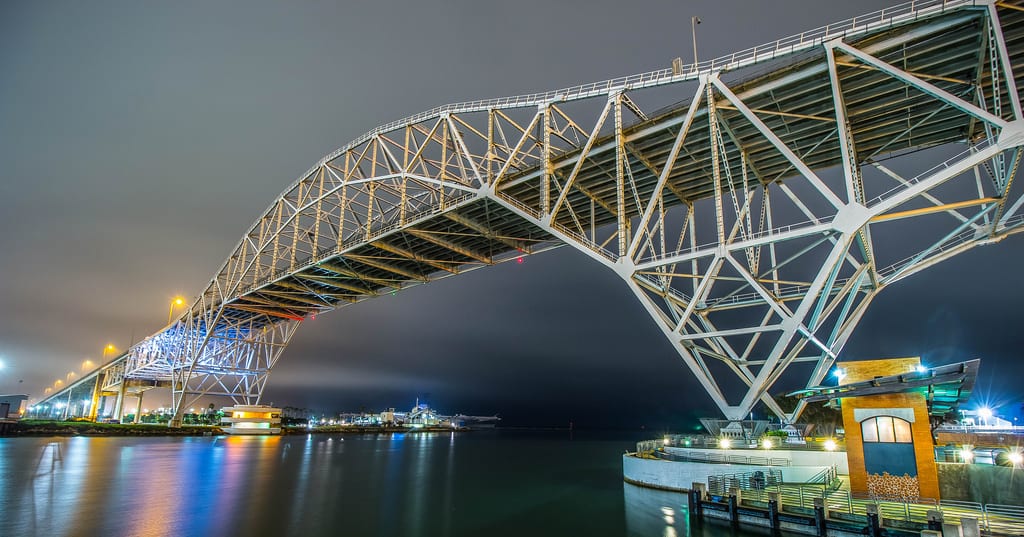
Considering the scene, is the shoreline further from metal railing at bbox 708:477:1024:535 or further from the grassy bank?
metal railing at bbox 708:477:1024:535

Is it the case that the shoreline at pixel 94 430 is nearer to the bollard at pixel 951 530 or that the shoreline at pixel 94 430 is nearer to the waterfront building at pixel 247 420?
the waterfront building at pixel 247 420

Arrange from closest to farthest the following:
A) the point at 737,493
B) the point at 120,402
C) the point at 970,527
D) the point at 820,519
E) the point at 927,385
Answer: the point at 970,527 < the point at 927,385 < the point at 820,519 < the point at 737,493 < the point at 120,402

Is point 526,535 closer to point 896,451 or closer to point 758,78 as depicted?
point 896,451

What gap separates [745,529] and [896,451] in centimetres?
602

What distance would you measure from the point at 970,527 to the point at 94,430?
98.9 metres

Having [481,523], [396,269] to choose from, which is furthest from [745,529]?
[396,269]

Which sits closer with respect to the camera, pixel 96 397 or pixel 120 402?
pixel 120 402

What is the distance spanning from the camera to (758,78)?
76.5ft

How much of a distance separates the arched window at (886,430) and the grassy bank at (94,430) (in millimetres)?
93590

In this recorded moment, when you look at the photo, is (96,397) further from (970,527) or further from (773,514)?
(970,527)

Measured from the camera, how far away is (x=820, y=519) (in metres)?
17.0

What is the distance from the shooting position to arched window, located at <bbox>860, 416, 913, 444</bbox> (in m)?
18.2

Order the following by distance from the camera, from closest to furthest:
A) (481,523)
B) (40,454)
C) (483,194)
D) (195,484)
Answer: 1. (481,523)
2. (195,484)
3. (483,194)
4. (40,454)

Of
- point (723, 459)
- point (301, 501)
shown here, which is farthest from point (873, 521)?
point (301, 501)
